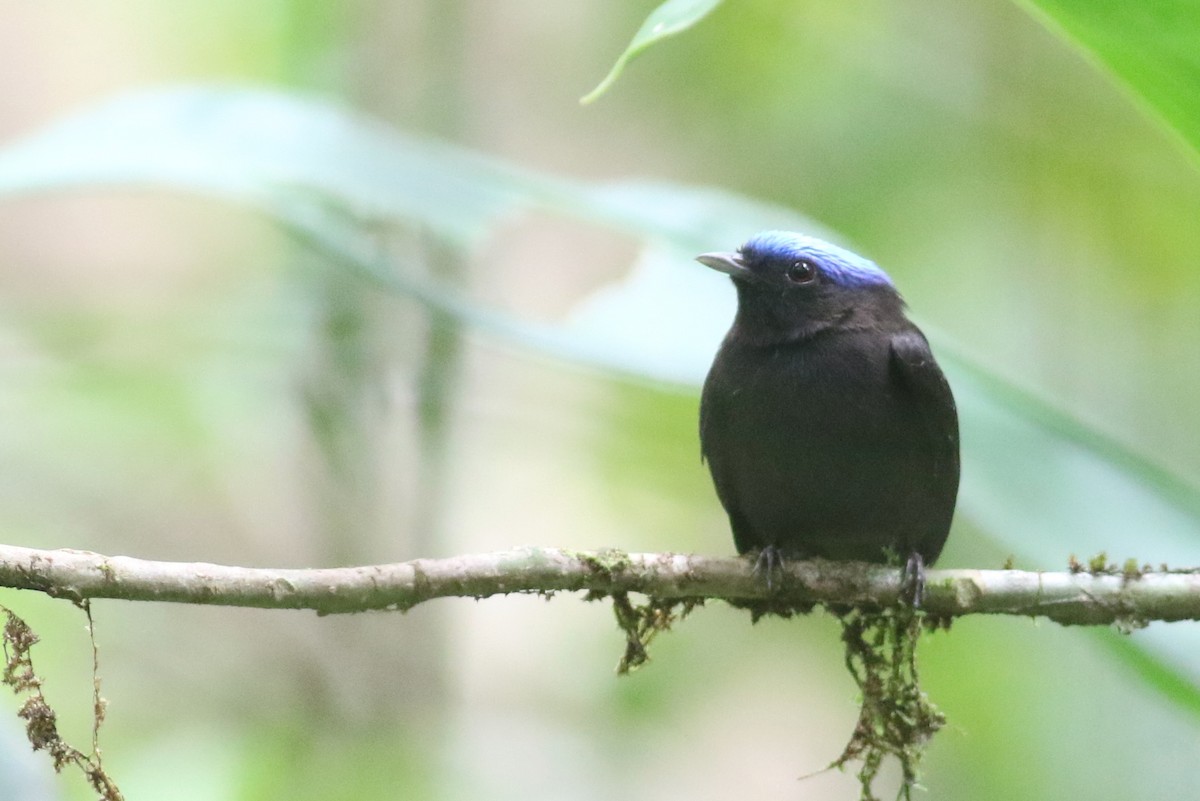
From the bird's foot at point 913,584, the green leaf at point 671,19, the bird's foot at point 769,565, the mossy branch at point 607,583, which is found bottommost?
the mossy branch at point 607,583

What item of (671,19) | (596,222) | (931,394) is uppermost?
(596,222)

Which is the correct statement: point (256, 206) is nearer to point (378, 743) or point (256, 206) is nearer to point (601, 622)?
point (378, 743)

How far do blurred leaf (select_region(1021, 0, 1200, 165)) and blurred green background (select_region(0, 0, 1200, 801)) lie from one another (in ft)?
4.99

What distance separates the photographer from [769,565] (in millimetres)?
3084

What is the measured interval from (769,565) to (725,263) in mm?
1057

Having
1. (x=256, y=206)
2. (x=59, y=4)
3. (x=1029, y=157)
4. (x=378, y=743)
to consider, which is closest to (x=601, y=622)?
(x=378, y=743)

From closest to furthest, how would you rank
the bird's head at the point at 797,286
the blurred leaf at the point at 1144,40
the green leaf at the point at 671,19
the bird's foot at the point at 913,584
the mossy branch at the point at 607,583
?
the green leaf at the point at 671,19
the blurred leaf at the point at 1144,40
the mossy branch at the point at 607,583
the bird's foot at the point at 913,584
the bird's head at the point at 797,286

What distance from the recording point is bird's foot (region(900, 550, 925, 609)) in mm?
2996

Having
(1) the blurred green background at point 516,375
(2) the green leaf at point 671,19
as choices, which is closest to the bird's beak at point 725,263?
(1) the blurred green background at point 516,375

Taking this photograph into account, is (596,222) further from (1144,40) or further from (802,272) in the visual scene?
(1144,40)

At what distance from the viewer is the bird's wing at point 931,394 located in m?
3.38

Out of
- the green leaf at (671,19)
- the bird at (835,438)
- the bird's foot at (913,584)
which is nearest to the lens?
the green leaf at (671,19)

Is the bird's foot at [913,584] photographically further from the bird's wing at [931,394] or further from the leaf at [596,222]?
the bird's wing at [931,394]

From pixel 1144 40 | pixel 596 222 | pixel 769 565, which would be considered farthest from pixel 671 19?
pixel 596 222
